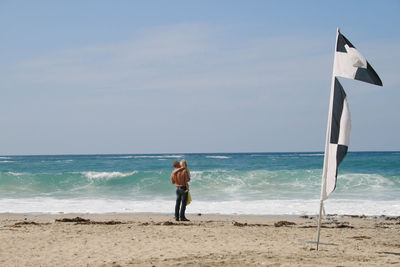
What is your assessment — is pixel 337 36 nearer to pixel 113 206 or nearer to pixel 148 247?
pixel 148 247

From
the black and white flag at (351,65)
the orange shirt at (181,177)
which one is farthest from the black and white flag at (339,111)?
the orange shirt at (181,177)

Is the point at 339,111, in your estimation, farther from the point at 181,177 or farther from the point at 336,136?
the point at 181,177

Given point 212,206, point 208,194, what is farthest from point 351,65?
point 208,194

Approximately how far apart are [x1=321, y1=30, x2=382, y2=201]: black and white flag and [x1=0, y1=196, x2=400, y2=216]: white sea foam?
7109 mm

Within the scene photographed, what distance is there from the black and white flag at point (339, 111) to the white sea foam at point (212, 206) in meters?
7.11

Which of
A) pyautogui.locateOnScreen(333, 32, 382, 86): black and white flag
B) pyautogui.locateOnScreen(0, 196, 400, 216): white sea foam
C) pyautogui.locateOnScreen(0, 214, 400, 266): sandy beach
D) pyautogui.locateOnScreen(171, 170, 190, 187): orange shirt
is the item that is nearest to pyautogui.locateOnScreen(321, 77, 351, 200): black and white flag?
pyautogui.locateOnScreen(333, 32, 382, 86): black and white flag

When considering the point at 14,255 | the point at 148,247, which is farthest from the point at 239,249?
the point at 14,255

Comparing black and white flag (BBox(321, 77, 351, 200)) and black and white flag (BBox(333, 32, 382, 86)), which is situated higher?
black and white flag (BBox(333, 32, 382, 86))

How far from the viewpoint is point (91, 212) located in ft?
46.6

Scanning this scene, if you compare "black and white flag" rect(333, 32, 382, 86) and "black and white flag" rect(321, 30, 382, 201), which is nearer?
"black and white flag" rect(333, 32, 382, 86)

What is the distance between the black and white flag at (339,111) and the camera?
6727 mm

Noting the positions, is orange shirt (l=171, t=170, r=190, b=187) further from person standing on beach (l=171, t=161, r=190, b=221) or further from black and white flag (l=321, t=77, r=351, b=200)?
black and white flag (l=321, t=77, r=351, b=200)

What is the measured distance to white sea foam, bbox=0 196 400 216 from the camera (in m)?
14.2

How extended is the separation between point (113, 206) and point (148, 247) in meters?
8.75
